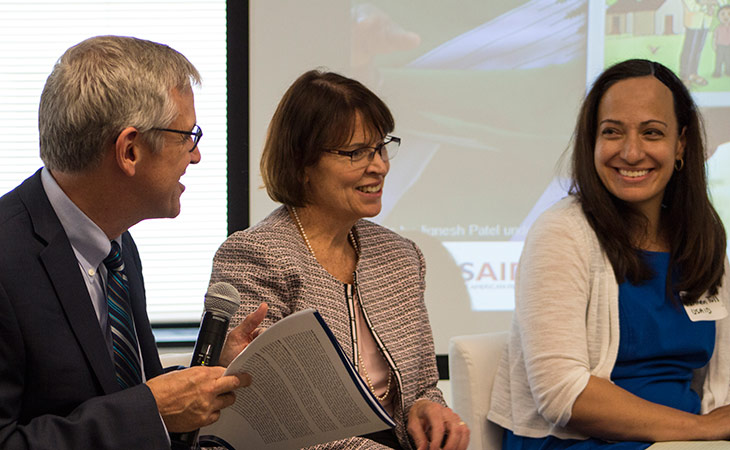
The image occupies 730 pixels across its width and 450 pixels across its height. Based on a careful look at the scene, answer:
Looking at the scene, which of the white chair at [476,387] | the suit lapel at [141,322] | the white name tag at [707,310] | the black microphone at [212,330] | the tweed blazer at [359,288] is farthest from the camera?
the white chair at [476,387]

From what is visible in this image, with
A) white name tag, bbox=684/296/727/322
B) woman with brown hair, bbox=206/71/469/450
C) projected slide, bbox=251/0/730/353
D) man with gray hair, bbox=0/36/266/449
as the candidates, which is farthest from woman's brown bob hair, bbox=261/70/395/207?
projected slide, bbox=251/0/730/353

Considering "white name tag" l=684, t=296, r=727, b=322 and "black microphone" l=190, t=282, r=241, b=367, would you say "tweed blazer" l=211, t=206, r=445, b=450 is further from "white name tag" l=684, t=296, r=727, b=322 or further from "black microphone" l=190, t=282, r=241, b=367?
"white name tag" l=684, t=296, r=727, b=322

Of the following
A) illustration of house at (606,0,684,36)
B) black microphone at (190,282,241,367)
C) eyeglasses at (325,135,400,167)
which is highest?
illustration of house at (606,0,684,36)

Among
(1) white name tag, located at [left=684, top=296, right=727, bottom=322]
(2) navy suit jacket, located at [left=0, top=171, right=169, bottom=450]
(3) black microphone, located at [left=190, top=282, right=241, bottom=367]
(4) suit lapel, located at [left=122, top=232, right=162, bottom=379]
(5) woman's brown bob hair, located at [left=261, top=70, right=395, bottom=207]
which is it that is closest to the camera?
(2) navy suit jacket, located at [left=0, top=171, right=169, bottom=450]

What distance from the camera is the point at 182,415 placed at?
4.49 ft

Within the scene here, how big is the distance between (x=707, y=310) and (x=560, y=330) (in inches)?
19.3

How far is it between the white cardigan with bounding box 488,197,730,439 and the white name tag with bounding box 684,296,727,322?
0.11 meters

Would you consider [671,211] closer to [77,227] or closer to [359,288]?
[359,288]

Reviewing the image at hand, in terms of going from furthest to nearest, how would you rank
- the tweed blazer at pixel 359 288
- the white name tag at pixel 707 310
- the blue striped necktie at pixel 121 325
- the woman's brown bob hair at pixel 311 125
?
the white name tag at pixel 707 310 < the woman's brown bob hair at pixel 311 125 < the tweed blazer at pixel 359 288 < the blue striped necktie at pixel 121 325

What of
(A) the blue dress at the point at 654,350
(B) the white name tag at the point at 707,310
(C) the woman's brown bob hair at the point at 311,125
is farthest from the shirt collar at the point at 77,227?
(B) the white name tag at the point at 707,310

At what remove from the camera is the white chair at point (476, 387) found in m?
2.25

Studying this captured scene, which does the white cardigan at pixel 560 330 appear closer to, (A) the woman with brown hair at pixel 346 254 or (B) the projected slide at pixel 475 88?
(A) the woman with brown hair at pixel 346 254

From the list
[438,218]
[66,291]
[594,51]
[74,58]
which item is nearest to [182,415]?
[66,291]

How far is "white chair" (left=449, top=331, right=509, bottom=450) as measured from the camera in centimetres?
225
